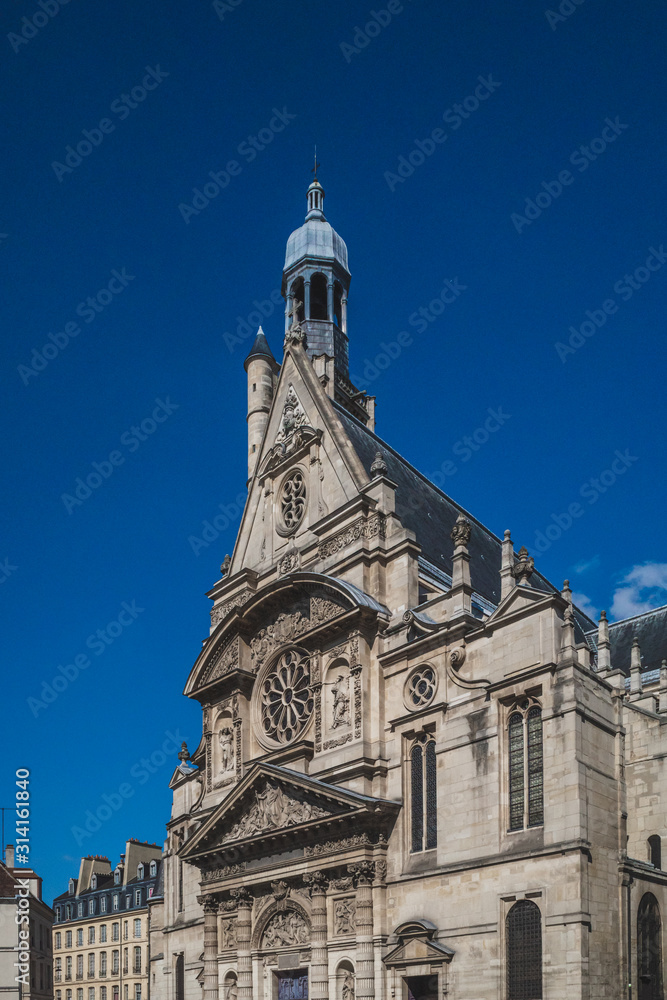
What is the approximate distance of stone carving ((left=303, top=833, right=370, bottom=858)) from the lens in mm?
25344

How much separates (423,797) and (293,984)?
6.57 meters

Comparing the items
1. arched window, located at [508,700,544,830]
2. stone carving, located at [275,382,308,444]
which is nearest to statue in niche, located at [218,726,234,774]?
stone carving, located at [275,382,308,444]

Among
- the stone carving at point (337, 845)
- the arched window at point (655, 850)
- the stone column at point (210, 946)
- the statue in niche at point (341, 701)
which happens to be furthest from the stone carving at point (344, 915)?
the arched window at point (655, 850)

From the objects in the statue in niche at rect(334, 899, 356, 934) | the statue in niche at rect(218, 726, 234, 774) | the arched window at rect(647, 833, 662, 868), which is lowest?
the statue in niche at rect(334, 899, 356, 934)

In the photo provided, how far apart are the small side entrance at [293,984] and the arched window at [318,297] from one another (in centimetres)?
2437

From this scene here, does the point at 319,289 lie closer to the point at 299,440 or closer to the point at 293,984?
the point at 299,440

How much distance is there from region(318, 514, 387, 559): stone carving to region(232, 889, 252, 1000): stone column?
386 inches

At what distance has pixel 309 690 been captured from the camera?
95.5 feet

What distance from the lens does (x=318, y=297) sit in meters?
41.7

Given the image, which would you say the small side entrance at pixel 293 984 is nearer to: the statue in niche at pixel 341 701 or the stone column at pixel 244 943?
the stone column at pixel 244 943

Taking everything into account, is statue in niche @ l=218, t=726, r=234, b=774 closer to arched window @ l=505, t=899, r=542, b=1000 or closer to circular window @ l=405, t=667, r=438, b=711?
circular window @ l=405, t=667, r=438, b=711

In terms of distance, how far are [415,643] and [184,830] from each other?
13.2m

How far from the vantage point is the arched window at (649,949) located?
22391mm

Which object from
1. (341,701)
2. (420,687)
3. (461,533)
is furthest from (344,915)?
(461,533)
